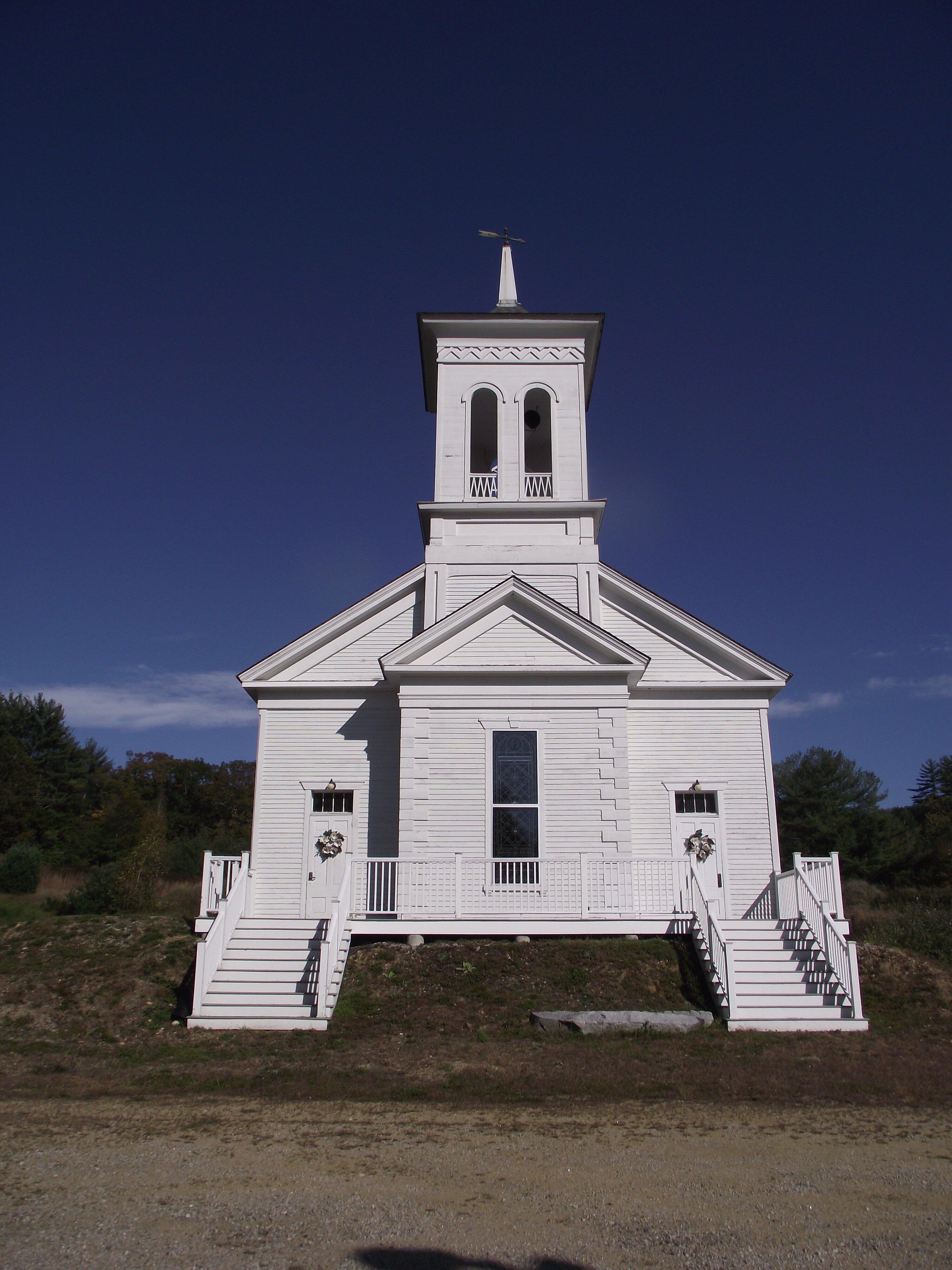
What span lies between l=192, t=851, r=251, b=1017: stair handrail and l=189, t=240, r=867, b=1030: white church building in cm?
5

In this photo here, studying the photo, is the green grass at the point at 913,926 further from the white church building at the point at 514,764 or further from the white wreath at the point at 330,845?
the white wreath at the point at 330,845

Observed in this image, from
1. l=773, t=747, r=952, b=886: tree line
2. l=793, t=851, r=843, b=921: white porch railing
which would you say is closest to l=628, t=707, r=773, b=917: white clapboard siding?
l=793, t=851, r=843, b=921: white porch railing

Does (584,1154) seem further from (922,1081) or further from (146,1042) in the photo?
(146,1042)

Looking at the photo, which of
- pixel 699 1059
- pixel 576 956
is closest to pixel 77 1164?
pixel 699 1059

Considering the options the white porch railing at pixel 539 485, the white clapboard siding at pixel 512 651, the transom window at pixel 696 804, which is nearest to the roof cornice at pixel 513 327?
the white porch railing at pixel 539 485

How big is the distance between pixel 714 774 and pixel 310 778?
8006 millimetres

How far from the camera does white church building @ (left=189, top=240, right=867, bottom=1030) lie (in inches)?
560

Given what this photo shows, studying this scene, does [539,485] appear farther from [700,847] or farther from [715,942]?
[715,942]

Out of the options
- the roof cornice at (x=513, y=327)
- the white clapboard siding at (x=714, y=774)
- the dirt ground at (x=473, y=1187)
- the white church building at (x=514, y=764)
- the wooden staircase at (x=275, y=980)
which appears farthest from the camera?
the roof cornice at (x=513, y=327)

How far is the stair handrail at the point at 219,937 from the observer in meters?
12.9

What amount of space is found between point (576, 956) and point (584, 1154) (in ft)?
22.5

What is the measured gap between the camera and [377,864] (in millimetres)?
16938

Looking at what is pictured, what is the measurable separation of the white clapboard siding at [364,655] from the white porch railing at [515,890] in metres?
4.18

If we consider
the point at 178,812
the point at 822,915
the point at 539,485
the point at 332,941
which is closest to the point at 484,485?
the point at 539,485
